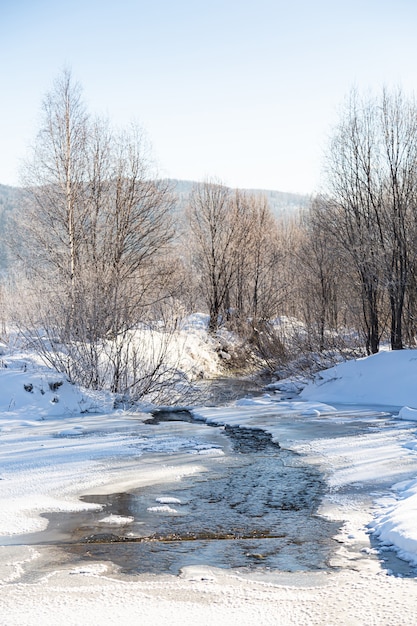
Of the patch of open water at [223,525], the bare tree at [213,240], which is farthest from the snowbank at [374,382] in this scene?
the bare tree at [213,240]

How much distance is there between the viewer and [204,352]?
2341cm

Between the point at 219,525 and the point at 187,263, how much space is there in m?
25.9

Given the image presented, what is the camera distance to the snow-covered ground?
12.9 ft

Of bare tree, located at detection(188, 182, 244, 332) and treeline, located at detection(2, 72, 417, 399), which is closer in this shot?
treeline, located at detection(2, 72, 417, 399)

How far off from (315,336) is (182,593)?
1542 cm

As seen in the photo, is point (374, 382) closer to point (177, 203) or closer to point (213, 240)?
point (177, 203)

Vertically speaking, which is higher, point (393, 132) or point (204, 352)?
point (393, 132)

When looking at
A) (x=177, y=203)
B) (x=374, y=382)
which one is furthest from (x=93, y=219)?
(x=374, y=382)

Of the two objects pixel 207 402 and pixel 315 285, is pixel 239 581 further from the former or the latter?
pixel 315 285

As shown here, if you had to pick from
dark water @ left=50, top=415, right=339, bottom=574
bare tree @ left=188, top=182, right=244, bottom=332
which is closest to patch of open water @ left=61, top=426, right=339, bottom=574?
dark water @ left=50, top=415, right=339, bottom=574

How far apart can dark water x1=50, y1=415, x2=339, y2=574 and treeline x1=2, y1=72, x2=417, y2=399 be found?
20.8ft

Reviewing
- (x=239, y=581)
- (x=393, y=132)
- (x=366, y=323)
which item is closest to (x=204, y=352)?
(x=366, y=323)

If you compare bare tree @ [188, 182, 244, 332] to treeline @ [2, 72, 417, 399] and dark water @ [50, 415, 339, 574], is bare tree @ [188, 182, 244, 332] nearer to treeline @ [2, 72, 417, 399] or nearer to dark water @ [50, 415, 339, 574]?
treeline @ [2, 72, 417, 399]

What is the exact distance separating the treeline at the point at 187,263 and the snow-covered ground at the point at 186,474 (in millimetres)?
1555
